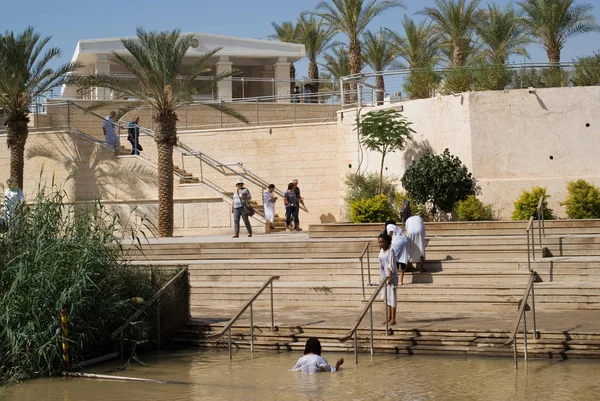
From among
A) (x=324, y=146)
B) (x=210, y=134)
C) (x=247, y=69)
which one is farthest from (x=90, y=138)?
(x=247, y=69)

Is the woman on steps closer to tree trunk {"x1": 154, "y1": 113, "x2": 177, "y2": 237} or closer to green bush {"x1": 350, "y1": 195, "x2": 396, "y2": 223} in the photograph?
green bush {"x1": 350, "y1": 195, "x2": 396, "y2": 223}

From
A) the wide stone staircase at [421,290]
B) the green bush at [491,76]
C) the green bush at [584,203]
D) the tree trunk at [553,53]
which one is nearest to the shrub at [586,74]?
Answer: the green bush at [491,76]

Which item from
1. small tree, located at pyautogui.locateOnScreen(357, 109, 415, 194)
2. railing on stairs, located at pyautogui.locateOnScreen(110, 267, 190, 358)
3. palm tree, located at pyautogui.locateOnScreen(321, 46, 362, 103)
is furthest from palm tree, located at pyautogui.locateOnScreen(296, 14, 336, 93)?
railing on stairs, located at pyautogui.locateOnScreen(110, 267, 190, 358)

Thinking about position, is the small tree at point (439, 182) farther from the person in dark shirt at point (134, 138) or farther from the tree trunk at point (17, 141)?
the tree trunk at point (17, 141)

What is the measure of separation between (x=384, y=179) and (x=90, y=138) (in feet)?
31.7

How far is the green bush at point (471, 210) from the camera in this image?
24281mm

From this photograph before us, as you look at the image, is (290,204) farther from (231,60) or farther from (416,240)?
(231,60)

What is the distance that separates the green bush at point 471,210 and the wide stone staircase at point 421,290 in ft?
8.35

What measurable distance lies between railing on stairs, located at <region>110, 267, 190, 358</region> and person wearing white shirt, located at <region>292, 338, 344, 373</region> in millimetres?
2811

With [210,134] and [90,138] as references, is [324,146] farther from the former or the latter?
[90,138]

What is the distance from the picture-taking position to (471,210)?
79.6 ft

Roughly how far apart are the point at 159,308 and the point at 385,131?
13.7 meters

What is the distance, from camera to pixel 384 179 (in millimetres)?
28312

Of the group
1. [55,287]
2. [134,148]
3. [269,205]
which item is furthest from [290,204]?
[55,287]
